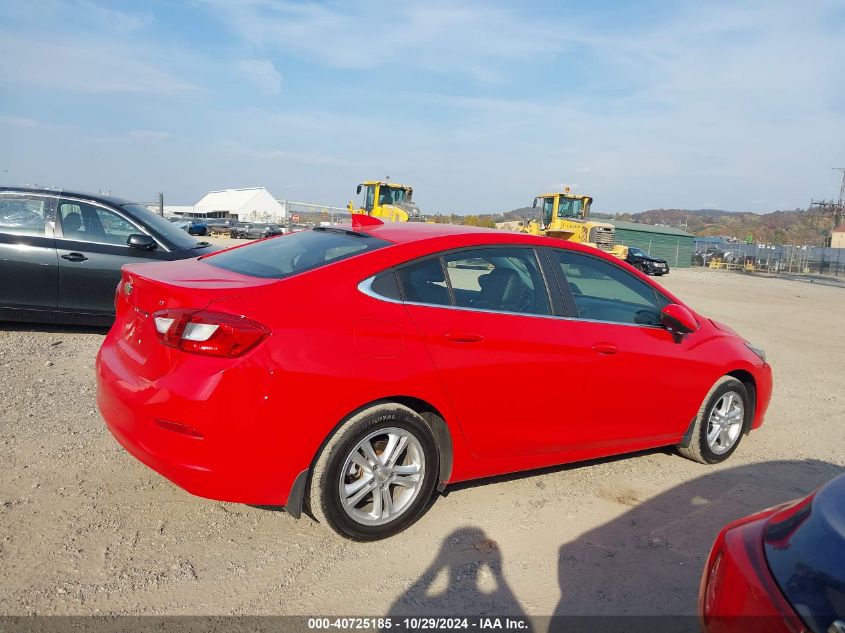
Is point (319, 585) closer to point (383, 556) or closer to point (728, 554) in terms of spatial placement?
point (383, 556)

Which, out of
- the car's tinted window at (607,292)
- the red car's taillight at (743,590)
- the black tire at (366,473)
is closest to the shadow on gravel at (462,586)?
the black tire at (366,473)

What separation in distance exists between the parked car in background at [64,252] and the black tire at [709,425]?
218 inches

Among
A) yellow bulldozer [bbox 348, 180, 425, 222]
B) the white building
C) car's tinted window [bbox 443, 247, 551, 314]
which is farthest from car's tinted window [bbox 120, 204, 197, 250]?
the white building

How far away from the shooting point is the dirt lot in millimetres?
2852

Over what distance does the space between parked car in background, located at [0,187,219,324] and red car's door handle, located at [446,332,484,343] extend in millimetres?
4827

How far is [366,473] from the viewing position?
127 inches

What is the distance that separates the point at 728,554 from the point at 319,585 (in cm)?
180

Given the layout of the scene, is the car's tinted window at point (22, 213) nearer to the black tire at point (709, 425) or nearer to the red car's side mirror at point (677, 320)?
the red car's side mirror at point (677, 320)

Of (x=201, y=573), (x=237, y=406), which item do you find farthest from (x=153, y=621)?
(x=237, y=406)

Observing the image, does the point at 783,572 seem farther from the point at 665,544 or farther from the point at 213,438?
Answer: the point at 213,438

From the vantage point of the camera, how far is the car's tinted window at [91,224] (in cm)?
694

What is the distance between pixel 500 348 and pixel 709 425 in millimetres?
2050

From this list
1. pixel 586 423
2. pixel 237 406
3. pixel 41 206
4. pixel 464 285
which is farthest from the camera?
pixel 41 206

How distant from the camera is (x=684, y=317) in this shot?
426 centimetres
